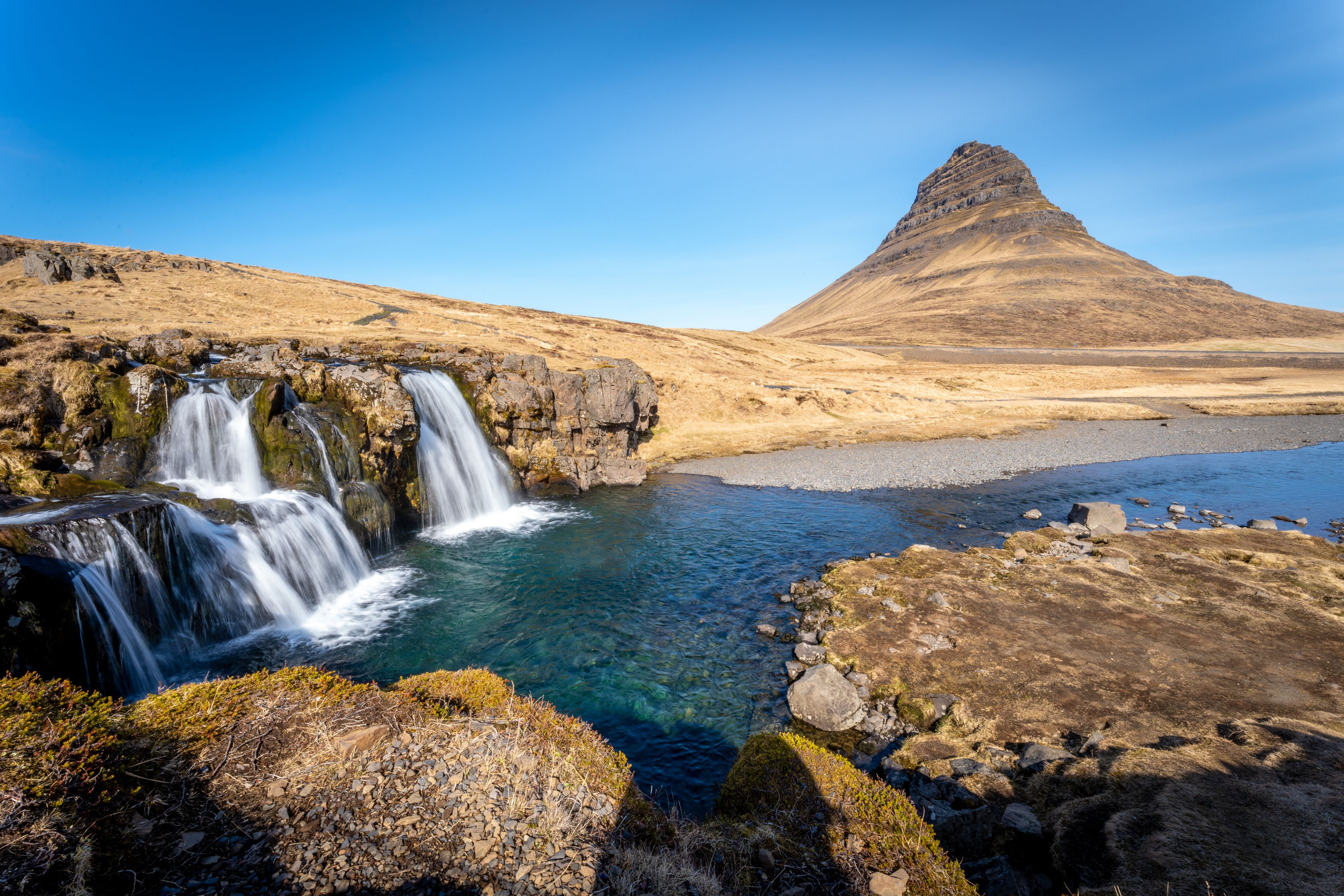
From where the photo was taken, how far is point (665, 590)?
1920 centimetres

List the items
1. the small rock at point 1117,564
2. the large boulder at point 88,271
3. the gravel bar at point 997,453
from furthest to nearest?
the large boulder at point 88,271
the gravel bar at point 997,453
the small rock at point 1117,564

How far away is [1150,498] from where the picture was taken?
96.3ft

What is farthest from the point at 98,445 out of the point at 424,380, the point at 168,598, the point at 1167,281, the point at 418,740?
the point at 1167,281

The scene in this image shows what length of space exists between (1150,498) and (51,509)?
44993 millimetres

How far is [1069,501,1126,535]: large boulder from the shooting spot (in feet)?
74.6

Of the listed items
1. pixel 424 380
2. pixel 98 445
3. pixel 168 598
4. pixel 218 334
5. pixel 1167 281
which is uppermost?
pixel 1167 281

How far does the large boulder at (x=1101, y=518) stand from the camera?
22750mm

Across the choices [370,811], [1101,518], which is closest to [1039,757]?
[370,811]

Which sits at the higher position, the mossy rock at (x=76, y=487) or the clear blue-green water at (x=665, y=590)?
the mossy rock at (x=76, y=487)

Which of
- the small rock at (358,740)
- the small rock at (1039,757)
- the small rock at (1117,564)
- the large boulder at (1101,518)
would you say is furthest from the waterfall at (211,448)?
the large boulder at (1101,518)

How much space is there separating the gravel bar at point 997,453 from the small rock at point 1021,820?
24852 millimetres

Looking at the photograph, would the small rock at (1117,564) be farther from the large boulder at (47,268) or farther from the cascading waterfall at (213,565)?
the large boulder at (47,268)

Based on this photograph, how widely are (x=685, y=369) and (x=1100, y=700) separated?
2178 inches

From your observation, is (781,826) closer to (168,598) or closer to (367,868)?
(367,868)
